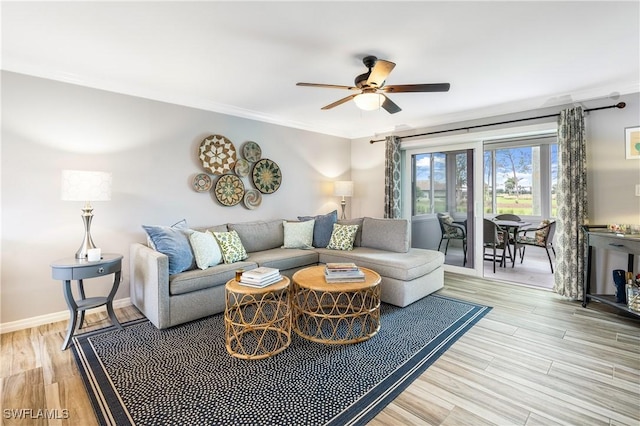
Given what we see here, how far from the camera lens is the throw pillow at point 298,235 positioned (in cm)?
433

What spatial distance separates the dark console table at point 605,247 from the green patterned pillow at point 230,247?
12.7 ft

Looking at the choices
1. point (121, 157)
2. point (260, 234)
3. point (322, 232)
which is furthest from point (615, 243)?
point (121, 157)

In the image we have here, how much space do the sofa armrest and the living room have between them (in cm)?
42

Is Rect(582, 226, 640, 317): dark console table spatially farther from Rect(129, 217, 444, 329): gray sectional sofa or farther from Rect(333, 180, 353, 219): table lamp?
Rect(333, 180, 353, 219): table lamp

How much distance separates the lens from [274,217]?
16.0ft

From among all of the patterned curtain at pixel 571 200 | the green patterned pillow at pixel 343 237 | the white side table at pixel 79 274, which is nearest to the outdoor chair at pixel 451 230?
the patterned curtain at pixel 571 200

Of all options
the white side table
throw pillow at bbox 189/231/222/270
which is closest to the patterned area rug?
the white side table

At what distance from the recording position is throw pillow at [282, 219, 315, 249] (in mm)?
4332

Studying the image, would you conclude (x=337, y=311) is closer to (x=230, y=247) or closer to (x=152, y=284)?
(x=230, y=247)

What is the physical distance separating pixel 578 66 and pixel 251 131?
12.7 feet

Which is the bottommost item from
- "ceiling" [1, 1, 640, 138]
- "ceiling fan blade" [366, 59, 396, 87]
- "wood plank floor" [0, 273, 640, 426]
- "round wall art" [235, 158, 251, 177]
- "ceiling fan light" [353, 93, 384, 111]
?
"wood plank floor" [0, 273, 640, 426]

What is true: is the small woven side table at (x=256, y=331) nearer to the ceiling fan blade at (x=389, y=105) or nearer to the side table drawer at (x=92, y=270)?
the side table drawer at (x=92, y=270)

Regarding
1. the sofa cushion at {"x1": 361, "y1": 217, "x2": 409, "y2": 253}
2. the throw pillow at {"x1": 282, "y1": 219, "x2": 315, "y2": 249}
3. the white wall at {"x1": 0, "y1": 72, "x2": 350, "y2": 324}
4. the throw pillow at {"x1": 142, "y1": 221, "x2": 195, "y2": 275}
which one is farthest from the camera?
the throw pillow at {"x1": 282, "y1": 219, "x2": 315, "y2": 249}

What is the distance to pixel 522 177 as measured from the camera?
6.92 metres
